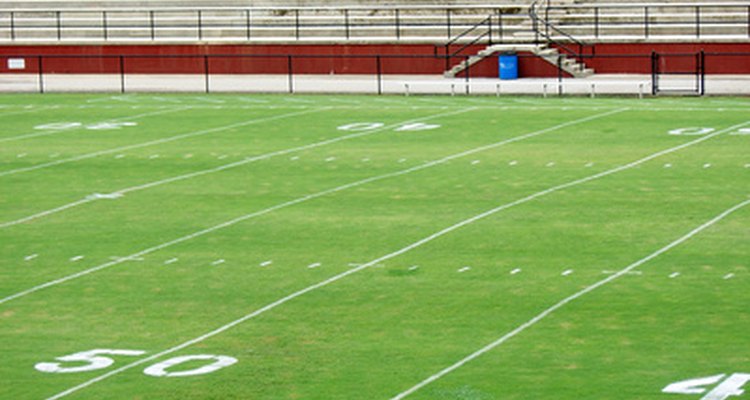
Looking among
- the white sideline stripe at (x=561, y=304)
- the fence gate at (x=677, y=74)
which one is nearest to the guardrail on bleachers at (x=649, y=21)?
the fence gate at (x=677, y=74)

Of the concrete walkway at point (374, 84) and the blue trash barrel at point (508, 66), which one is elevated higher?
the blue trash barrel at point (508, 66)

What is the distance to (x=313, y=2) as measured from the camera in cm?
5253

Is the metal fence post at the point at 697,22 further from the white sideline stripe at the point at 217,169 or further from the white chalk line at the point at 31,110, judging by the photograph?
the white chalk line at the point at 31,110

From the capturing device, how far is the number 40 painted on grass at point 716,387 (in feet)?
43.2

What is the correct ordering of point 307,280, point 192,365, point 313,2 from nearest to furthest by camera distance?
1. point 192,365
2. point 307,280
3. point 313,2

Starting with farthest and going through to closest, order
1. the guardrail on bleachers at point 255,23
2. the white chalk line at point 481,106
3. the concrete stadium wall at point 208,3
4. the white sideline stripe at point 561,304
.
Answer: the concrete stadium wall at point 208,3 → the guardrail on bleachers at point 255,23 → the white chalk line at point 481,106 → the white sideline stripe at point 561,304

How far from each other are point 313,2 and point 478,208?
101ft

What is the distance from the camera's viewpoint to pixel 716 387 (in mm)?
13414

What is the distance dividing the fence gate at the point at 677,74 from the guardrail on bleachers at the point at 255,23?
5.40m

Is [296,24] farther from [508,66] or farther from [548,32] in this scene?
[508,66]

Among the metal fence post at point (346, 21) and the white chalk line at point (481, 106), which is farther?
the metal fence post at point (346, 21)

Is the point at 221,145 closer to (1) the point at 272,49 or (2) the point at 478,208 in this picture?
(2) the point at 478,208

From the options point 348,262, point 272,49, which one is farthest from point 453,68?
point 348,262

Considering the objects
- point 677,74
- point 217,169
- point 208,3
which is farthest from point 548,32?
A: point 217,169
